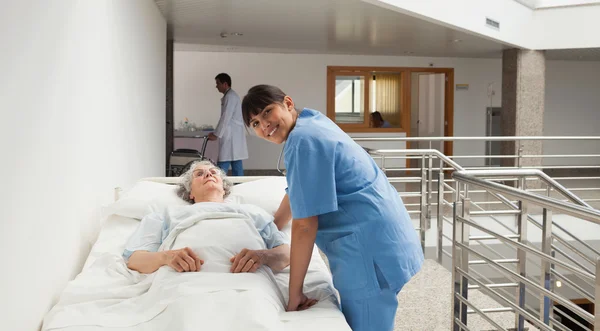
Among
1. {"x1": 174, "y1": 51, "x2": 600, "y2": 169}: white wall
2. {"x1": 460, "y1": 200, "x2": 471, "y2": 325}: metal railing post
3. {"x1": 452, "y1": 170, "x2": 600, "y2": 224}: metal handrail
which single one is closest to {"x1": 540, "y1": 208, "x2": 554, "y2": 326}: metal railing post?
{"x1": 452, "y1": 170, "x2": 600, "y2": 224}: metal handrail

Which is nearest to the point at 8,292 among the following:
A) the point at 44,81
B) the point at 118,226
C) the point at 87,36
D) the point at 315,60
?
the point at 44,81

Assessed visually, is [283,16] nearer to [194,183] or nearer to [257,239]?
[194,183]

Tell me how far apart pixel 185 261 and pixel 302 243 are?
49 cm

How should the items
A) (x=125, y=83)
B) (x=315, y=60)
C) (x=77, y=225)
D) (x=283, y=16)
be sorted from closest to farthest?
(x=77, y=225)
(x=125, y=83)
(x=283, y=16)
(x=315, y=60)

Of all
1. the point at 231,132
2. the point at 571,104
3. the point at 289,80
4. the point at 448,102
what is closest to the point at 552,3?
the point at 448,102

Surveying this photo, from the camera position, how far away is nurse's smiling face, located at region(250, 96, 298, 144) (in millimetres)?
2020

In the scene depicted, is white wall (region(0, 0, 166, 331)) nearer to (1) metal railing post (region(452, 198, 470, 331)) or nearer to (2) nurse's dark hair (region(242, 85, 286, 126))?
(2) nurse's dark hair (region(242, 85, 286, 126))

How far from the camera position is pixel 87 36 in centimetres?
310

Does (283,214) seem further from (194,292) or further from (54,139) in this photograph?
(54,139)

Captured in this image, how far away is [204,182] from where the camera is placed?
3.03 metres

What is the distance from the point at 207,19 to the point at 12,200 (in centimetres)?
593

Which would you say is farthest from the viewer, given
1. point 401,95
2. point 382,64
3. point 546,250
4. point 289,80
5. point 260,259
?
point 401,95

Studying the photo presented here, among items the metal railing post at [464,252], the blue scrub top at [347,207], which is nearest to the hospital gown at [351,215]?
the blue scrub top at [347,207]

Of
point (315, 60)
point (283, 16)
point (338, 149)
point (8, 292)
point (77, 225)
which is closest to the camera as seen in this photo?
point (8, 292)
